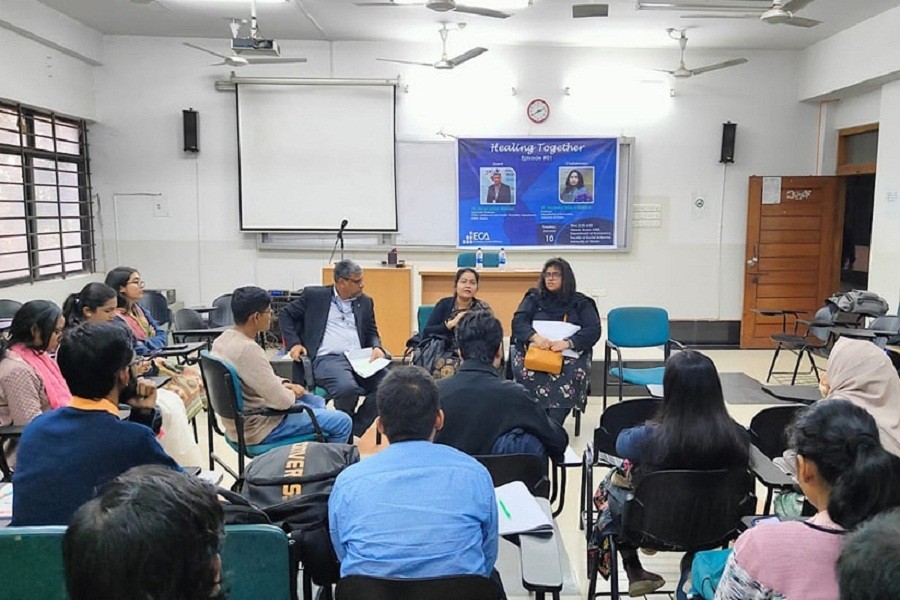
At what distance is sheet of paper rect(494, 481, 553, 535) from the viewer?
1830mm

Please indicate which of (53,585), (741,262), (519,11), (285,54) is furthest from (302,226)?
(53,585)

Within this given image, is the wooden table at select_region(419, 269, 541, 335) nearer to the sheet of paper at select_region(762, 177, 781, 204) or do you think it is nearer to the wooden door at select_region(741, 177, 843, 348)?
the wooden door at select_region(741, 177, 843, 348)

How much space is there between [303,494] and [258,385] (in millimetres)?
1334

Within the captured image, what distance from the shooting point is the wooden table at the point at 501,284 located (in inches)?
259

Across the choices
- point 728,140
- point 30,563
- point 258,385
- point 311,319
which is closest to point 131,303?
point 311,319

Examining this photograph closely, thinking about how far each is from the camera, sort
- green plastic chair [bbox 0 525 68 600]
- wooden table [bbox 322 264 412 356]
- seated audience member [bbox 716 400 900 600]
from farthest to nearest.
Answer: wooden table [bbox 322 264 412 356] < green plastic chair [bbox 0 525 68 600] < seated audience member [bbox 716 400 900 600]

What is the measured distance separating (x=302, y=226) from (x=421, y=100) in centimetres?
197

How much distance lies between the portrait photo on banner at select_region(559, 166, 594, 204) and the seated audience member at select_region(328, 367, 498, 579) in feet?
20.6

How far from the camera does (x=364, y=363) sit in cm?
411

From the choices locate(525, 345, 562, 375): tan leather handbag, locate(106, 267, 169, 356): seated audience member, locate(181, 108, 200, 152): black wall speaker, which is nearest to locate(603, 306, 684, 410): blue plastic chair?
locate(525, 345, 562, 375): tan leather handbag

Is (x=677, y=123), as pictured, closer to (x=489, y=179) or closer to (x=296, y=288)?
(x=489, y=179)

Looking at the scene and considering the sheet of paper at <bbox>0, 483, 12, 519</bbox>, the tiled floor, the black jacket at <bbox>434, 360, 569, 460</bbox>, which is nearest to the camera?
the sheet of paper at <bbox>0, 483, 12, 519</bbox>

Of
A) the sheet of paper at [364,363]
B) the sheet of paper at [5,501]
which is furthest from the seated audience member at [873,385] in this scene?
the sheet of paper at [5,501]

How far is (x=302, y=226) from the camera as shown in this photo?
7.53 metres
